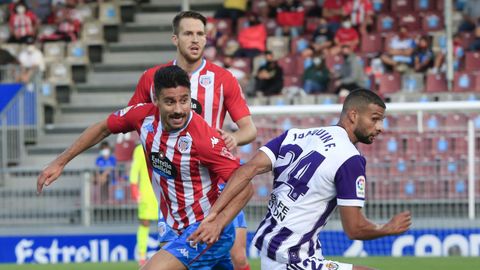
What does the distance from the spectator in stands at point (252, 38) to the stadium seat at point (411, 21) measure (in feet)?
7.83

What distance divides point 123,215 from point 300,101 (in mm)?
3510

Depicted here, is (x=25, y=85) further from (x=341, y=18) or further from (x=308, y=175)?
(x=308, y=175)

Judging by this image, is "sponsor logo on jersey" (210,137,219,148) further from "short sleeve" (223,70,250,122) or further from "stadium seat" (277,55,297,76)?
"stadium seat" (277,55,297,76)

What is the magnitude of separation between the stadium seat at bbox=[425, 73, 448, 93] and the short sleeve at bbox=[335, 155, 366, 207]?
11.5 metres

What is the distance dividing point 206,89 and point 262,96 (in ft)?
33.6

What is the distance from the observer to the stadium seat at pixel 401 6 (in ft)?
65.5

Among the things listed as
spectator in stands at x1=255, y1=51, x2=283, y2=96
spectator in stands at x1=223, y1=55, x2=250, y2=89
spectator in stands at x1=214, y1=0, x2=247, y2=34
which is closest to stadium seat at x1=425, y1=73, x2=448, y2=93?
spectator in stands at x1=255, y1=51, x2=283, y2=96

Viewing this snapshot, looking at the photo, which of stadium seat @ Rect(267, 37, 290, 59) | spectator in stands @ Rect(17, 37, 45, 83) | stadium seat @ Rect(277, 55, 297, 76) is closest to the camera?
stadium seat @ Rect(277, 55, 297, 76)

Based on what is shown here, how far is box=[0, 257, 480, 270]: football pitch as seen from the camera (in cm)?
1240

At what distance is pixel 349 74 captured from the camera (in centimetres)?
1819

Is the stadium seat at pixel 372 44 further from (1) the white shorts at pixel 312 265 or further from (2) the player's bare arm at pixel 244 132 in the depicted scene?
(1) the white shorts at pixel 312 265

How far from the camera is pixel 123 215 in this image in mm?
15547

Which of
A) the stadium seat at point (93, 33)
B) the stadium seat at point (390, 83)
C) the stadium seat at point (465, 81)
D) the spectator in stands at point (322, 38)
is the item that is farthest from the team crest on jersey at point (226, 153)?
the stadium seat at point (93, 33)

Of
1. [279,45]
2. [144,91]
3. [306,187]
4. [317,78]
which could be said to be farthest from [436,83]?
[306,187]
